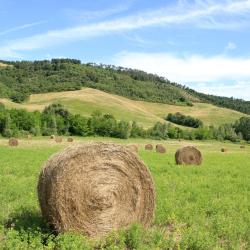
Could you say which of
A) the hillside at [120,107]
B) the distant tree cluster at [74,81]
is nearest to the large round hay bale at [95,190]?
the hillside at [120,107]

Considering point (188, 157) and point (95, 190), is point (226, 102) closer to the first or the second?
point (188, 157)

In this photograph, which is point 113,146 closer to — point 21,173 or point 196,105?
point 21,173

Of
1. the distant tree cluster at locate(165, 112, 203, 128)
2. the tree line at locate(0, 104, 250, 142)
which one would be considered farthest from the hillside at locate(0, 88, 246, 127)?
the tree line at locate(0, 104, 250, 142)

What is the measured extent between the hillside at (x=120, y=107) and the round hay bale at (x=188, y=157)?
3119 inches

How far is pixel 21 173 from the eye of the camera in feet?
61.9

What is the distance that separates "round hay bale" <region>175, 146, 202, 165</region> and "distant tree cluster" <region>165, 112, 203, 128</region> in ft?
299

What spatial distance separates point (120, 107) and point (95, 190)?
113 meters

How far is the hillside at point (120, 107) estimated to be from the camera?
116625 mm

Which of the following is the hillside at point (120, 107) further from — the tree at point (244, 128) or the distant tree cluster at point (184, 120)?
the tree at point (244, 128)

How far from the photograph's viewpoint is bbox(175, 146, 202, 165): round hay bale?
27.2m

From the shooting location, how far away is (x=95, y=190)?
32.9ft

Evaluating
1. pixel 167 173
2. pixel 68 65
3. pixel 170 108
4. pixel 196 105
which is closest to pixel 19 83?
pixel 68 65

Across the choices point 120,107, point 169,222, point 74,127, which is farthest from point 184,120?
point 169,222

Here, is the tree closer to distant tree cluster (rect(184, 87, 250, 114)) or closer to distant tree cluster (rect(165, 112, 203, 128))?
distant tree cluster (rect(165, 112, 203, 128))
